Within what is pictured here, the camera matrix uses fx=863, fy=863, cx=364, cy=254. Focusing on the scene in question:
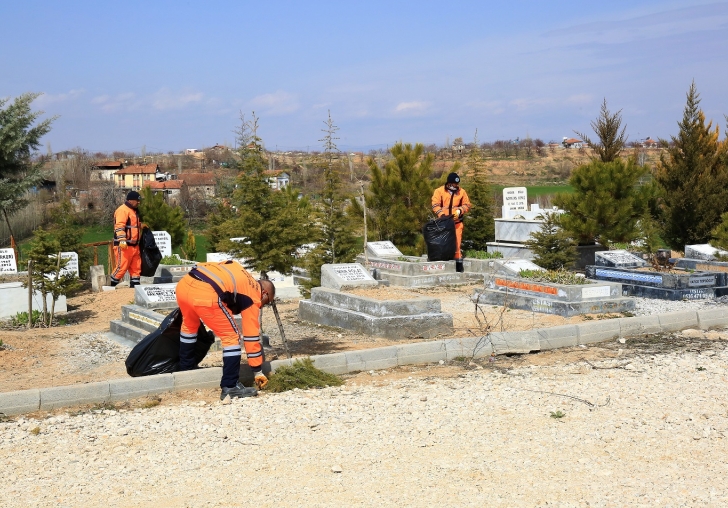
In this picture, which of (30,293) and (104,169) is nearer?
(30,293)

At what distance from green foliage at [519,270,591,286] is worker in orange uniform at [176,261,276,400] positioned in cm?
698

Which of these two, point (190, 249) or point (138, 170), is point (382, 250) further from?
point (138, 170)

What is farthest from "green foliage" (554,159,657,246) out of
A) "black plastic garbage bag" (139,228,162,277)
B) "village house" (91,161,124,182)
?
"village house" (91,161,124,182)

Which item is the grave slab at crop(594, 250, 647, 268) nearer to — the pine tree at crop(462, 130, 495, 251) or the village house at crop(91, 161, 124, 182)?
the pine tree at crop(462, 130, 495, 251)

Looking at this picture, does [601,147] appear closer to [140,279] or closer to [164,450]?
[140,279]

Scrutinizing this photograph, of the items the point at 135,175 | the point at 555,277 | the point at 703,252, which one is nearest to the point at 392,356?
the point at 555,277

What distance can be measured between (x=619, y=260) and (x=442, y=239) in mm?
3488

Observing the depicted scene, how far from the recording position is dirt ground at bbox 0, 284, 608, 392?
9438mm

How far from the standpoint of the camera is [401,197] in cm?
2164

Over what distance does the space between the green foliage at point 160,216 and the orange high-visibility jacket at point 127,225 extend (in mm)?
6514

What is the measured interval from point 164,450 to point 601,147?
682 inches

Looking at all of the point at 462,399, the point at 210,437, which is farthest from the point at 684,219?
the point at 210,437

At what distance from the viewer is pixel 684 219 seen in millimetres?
19562

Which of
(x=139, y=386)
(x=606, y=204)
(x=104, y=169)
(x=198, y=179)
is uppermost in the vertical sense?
(x=104, y=169)
